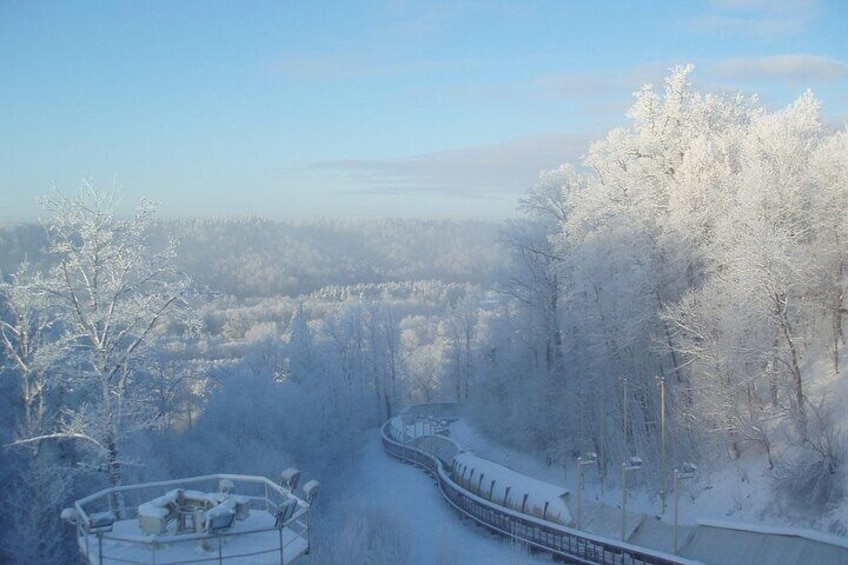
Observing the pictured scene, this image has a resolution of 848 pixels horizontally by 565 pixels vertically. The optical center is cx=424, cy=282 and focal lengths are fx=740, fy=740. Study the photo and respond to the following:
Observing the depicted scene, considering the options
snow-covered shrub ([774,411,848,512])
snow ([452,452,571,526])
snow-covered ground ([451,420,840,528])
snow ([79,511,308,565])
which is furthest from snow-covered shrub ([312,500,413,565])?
snow-covered shrub ([774,411,848,512])

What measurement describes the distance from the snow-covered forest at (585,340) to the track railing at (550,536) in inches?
121

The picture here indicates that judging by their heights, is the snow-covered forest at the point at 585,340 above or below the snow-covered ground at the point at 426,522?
above

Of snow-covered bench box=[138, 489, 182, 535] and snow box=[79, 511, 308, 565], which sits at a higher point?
snow-covered bench box=[138, 489, 182, 535]

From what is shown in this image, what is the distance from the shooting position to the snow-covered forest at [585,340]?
14.1 meters

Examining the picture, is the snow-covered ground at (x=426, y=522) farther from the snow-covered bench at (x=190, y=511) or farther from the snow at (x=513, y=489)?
the snow-covered bench at (x=190, y=511)

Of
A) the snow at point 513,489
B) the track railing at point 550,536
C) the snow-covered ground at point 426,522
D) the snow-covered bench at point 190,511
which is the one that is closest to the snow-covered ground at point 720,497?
the track railing at point 550,536

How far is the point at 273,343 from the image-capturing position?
163 ft

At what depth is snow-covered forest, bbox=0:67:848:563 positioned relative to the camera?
14.1 metres

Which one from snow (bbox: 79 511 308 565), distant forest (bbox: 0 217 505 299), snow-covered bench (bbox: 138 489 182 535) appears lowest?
distant forest (bbox: 0 217 505 299)

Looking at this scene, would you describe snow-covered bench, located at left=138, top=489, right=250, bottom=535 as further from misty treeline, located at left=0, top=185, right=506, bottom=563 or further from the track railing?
the track railing

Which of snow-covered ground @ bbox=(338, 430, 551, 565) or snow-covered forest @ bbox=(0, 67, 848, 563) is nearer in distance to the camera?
snow-covered forest @ bbox=(0, 67, 848, 563)

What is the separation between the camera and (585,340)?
25.9m

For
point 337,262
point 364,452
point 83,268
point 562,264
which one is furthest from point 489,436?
point 337,262

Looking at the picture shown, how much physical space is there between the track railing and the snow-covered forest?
3066 millimetres
